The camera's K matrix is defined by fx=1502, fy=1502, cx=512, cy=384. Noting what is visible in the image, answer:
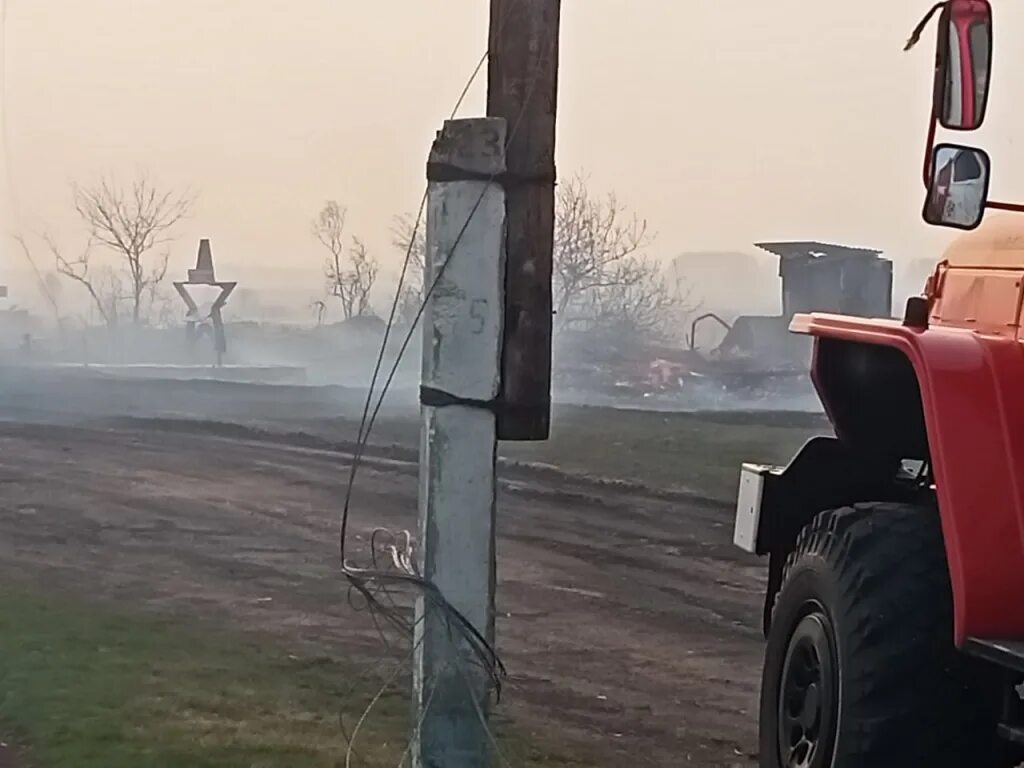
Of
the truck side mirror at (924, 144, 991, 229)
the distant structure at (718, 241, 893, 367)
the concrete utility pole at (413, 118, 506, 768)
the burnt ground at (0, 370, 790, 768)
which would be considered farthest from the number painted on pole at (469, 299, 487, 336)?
the distant structure at (718, 241, 893, 367)

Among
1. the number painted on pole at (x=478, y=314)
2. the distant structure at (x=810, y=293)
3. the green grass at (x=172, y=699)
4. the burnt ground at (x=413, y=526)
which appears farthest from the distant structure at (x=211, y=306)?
the number painted on pole at (x=478, y=314)

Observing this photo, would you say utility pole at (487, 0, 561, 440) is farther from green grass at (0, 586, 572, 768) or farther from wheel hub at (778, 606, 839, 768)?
green grass at (0, 586, 572, 768)

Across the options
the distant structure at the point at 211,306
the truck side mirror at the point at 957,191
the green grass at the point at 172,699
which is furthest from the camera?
the distant structure at the point at 211,306

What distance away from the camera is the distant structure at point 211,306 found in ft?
33.0

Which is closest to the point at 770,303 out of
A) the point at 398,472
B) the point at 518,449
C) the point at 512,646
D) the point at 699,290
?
the point at 699,290

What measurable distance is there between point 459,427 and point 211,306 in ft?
23.8

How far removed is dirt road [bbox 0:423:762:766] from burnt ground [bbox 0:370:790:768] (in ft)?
0.05

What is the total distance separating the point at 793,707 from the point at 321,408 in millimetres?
6647

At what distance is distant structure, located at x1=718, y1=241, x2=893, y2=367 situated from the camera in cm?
849

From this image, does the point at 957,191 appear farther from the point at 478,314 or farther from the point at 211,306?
the point at 211,306

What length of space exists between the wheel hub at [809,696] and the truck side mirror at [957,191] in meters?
1.04

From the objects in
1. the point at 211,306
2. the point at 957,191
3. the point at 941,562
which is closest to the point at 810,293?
the point at 211,306

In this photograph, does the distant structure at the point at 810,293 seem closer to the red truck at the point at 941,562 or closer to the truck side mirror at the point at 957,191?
the red truck at the point at 941,562

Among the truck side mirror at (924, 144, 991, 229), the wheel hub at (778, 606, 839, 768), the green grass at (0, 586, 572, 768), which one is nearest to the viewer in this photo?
the truck side mirror at (924, 144, 991, 229)
